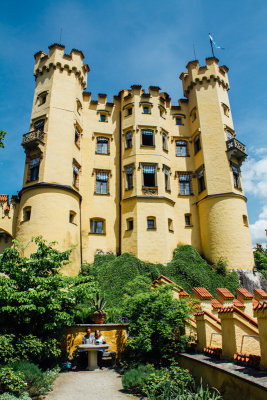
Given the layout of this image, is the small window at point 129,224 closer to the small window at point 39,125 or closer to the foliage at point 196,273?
the foliage at point 196,273

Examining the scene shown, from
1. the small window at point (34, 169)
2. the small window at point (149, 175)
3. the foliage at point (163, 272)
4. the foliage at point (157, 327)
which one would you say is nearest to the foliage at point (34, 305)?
the foliage at point (157, 327)

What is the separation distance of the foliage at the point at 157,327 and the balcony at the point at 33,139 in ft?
55.5

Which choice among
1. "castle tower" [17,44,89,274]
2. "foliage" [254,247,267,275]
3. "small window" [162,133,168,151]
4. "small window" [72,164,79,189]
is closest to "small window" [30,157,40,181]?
"castle tower" [17,44,89,274]

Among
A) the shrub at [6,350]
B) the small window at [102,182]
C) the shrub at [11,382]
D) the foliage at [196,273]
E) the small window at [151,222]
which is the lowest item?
the shrub at [11,382]

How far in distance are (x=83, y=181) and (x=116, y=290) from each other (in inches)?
429

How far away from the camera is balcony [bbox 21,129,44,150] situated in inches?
935

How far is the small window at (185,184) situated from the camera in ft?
91.5

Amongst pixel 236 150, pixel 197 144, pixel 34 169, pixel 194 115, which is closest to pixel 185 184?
pixel 197 144

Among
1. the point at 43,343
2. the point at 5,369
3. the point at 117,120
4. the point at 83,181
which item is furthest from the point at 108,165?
the point at 5,369

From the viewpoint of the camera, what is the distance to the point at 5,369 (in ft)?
28.6

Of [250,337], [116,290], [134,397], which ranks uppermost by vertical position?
[116,290]

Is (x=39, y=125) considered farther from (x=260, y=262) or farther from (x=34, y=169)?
(x=260, y=262)

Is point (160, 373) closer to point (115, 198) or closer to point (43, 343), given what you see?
point (43, 343)

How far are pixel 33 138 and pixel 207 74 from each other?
1838 cm
